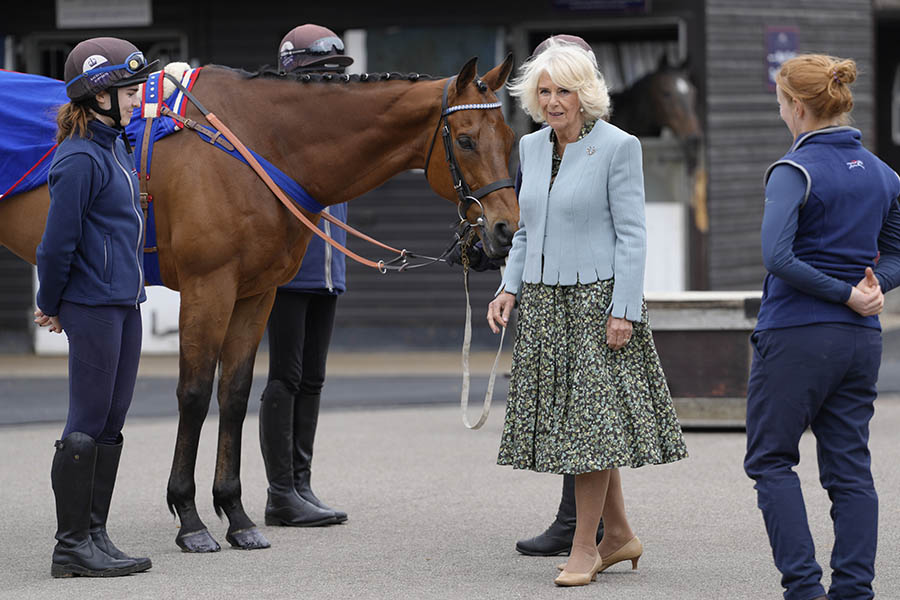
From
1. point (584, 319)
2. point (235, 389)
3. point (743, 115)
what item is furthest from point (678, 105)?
point (584, 319)

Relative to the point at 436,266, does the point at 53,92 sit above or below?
above

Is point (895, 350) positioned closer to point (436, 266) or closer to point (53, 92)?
point (436, 266)

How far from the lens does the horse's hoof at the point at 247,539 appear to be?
19.4ft

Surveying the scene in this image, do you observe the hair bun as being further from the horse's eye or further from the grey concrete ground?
the grey concrete ground

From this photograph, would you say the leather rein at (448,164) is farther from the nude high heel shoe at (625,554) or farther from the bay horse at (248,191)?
the nude high heel shoe at (625,554)

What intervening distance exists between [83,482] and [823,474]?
2.76 m

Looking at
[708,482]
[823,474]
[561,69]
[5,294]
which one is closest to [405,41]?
[5,294]

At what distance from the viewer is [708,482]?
24.2 ft

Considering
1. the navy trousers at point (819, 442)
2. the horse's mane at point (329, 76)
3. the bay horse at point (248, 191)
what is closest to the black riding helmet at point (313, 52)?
the horse's mane at point (329, 76)

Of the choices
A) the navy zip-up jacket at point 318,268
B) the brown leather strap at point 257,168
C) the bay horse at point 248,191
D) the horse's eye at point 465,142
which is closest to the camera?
the horse's eye at point 465,142

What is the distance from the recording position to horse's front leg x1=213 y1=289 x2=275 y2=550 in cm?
605

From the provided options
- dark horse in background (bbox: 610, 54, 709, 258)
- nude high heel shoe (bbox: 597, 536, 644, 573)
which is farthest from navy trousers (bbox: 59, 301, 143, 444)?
dark horse in background (bbox: 610, 54, 709, 258)

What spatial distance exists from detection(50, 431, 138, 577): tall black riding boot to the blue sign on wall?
10476mm

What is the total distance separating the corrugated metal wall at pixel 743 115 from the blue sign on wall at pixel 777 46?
2.3 inches
